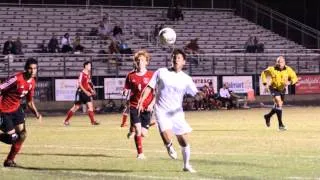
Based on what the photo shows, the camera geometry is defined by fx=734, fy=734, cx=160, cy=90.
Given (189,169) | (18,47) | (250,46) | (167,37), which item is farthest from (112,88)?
(189,169)

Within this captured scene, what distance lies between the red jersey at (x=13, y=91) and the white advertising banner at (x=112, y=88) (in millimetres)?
25196

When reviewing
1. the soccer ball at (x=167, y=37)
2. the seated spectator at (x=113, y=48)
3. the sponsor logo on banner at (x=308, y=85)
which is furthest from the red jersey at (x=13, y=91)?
the sponsor logo on banner at (x=308, y=85)

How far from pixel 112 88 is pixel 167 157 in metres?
24.8

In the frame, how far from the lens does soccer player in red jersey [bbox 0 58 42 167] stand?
1410 cm

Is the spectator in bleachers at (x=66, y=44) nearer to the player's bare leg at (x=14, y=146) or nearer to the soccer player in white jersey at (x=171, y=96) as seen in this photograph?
the player's bare leg at (x=14, y=146)

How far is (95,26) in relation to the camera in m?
47.2

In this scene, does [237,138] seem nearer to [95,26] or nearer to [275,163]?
[275,163]

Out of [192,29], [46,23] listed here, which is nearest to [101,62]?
[46,23]

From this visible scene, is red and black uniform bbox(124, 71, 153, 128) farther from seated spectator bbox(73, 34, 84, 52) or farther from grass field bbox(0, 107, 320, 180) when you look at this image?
seated spectator bbox(73, 34, 84, 52)

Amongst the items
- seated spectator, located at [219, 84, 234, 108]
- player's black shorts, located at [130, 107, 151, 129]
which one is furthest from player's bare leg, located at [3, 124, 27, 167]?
seated spectator, located at [219, 84, 234, 108]

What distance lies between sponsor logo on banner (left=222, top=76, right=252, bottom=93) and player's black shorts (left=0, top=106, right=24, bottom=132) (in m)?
29.1

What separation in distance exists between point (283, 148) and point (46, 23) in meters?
31.0

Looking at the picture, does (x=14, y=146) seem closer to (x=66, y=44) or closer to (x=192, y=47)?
(x=66, y=44)

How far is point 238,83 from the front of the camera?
43438 millimetres
